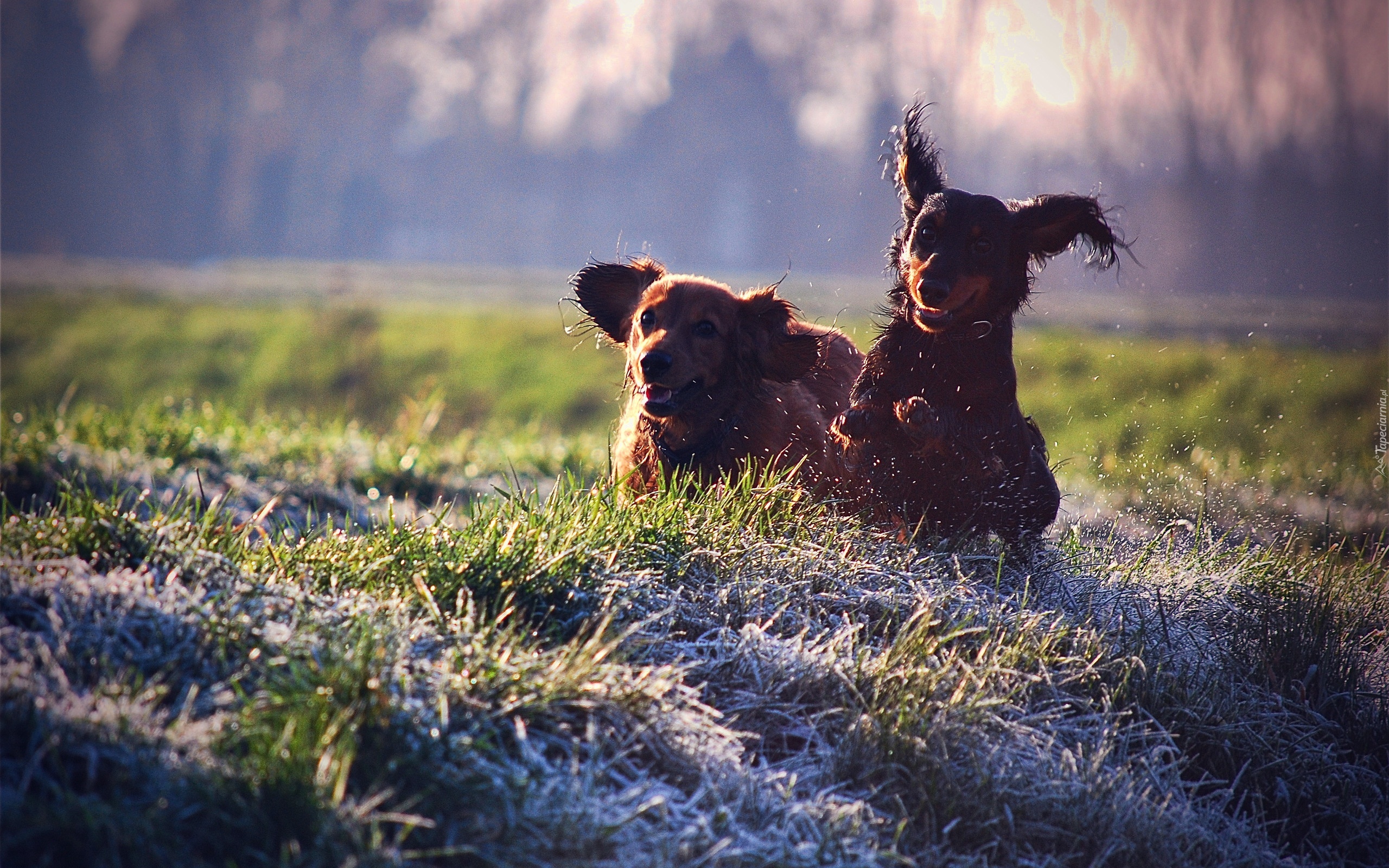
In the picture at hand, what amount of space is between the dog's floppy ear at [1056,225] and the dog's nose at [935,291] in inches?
15.6

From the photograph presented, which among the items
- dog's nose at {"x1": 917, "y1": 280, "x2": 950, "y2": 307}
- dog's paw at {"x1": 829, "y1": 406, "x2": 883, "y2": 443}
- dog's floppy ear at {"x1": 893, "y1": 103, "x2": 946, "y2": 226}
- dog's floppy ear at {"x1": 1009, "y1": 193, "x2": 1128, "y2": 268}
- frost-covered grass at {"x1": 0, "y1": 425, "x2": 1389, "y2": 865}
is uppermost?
dog's floppy ear at {"x1": 893, "y1": 103, "x2": 946, "y2": 226}

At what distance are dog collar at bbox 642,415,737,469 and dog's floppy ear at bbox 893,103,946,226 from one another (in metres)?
1.10

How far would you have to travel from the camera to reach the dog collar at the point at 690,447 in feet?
13.4

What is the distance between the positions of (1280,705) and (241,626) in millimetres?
3210

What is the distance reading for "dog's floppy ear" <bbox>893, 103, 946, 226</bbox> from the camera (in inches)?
147

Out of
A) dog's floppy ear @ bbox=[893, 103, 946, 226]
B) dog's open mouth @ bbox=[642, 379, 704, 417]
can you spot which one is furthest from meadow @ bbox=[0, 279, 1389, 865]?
dog's floppy ear @ bbox=[893, 103, 946, 226]

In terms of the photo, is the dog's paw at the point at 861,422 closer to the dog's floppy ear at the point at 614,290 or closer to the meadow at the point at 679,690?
the meadow at the point at 679,690

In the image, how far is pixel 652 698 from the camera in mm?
2514

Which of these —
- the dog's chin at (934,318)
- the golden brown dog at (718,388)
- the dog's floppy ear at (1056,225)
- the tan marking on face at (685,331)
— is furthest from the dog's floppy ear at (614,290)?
the dog's floppy ear at (1056,225)

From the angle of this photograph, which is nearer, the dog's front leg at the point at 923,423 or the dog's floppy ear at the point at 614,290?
the dog's front leg at the point at 923,423

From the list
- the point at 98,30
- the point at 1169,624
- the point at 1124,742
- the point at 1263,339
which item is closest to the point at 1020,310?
the point at 1169,624

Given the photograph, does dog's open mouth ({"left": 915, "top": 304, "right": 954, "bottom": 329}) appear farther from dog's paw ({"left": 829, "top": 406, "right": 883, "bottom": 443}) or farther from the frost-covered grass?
the frost-covered grass

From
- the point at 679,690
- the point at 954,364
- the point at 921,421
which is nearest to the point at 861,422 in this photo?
the point at 921,421

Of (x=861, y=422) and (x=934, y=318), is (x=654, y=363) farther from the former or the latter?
(x=934, y=318)
